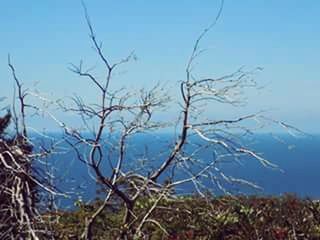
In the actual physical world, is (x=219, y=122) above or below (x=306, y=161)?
below

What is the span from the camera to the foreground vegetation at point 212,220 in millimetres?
7926

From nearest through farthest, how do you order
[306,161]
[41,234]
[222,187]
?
[41,234], [222,187], [306,161]

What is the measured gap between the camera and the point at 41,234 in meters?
4.76

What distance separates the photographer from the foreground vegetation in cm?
793

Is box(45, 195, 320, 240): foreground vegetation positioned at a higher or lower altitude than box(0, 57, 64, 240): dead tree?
higher

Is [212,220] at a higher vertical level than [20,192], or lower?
higher

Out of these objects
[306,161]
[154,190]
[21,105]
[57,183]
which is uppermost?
[306,161]

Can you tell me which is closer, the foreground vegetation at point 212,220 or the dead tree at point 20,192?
the dead tree at point 20,192

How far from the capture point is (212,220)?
8.26 meters

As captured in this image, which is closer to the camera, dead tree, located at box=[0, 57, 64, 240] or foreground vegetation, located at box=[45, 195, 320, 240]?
dead tree, located at box=[0, 57, 64, 240]

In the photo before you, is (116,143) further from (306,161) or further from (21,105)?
(306,161)

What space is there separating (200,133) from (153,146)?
2.12 ft

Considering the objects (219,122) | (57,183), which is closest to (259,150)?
(219,122)

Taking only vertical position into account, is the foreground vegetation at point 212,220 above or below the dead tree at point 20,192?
above
